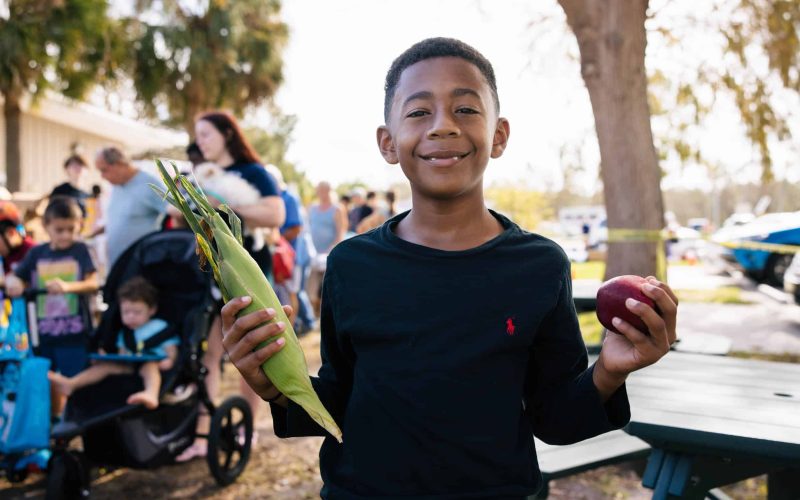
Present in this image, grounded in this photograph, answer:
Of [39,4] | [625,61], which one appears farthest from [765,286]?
[39,4]

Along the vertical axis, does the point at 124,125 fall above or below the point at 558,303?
above

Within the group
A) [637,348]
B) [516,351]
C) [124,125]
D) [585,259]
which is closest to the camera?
[637,348]

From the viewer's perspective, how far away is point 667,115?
37.6ft

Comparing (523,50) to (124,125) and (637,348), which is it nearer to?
(637,348)

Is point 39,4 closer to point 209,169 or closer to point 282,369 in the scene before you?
point 209,169

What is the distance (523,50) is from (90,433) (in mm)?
7711

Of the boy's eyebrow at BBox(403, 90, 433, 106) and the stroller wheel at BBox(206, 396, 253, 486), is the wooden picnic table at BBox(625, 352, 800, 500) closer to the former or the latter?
the boy's eyebrow at BBox(403, 90, 433, 106)

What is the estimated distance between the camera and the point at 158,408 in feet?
12.5

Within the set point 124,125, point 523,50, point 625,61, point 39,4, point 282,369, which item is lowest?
point 282,369

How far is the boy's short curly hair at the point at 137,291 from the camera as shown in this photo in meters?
3.89

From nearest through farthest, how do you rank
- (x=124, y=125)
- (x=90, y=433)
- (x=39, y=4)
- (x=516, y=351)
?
(x=516, y=351), (x=90, y=433), (x=39, y=4), (x=124, y=125)

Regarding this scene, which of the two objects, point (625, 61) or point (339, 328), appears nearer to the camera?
point (339, 328)

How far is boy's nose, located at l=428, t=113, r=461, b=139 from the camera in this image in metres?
1.44

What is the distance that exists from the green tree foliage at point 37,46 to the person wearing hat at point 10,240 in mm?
11597
